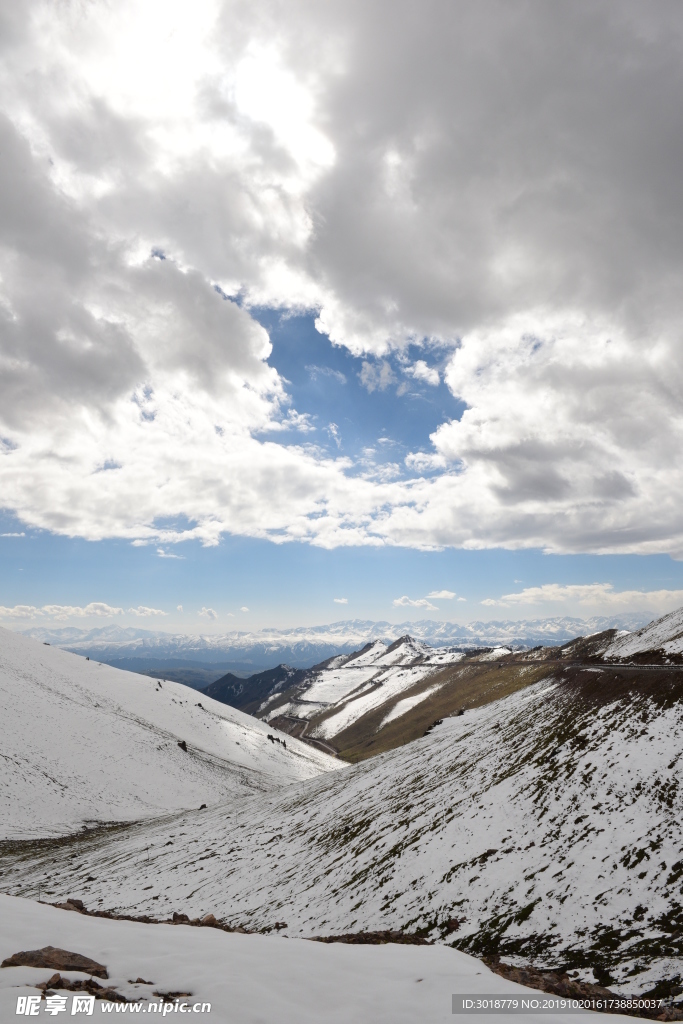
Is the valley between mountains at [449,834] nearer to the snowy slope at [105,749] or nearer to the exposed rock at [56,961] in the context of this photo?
the snowy slope at [105,749]

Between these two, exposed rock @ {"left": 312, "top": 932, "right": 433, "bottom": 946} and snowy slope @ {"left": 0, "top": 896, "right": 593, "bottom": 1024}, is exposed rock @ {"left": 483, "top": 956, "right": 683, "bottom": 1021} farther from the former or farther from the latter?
exposed rock @ {"left": 312, "top": 932, "right": 433, "bottom": 946}

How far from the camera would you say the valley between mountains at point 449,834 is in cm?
1866

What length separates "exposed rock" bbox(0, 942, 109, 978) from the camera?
917 centimetres

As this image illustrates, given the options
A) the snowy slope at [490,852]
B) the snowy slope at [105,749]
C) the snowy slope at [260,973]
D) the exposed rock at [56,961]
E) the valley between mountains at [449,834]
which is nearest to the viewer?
the snowy slope at [260,973]

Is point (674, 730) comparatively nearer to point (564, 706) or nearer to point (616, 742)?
point (616, 742)

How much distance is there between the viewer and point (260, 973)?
10.5 m

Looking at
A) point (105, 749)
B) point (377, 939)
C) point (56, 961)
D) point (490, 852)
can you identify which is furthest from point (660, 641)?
point (105, 749)

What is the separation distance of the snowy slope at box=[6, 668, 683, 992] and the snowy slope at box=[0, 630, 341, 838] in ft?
50.4

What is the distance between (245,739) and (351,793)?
2717 inches

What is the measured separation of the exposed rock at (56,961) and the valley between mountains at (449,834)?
1507 cm

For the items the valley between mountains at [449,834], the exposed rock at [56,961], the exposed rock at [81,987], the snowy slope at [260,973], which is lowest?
the valley between mountains at [449,834]

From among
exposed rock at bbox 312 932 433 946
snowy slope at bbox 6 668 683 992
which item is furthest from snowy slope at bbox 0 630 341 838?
exposed rock at bbox 312 932 433 946

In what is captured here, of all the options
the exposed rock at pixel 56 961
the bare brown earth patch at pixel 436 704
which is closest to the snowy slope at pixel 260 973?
the exposed rock at pixel 56 961

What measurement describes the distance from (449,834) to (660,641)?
30.5 m
